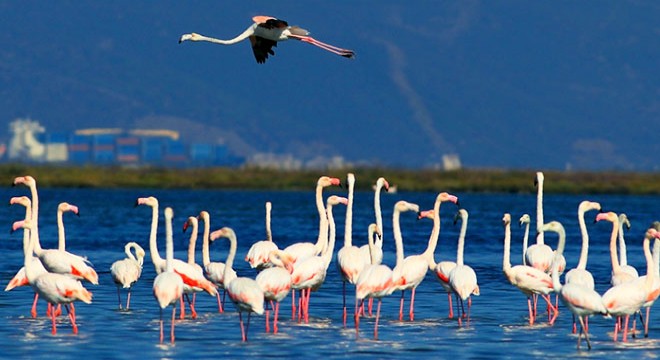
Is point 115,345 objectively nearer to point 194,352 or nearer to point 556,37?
point 194,352

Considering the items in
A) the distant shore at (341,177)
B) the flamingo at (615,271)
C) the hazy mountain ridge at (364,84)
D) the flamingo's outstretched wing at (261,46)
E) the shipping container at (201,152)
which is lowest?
the flamingo at (615,271)

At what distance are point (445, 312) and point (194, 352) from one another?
15.0ft

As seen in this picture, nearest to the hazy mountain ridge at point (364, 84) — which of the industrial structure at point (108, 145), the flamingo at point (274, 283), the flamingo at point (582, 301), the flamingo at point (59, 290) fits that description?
the industrial structure at point (108, 145)

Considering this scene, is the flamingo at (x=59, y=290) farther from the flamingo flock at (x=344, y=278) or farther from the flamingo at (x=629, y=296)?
the flamingo at (x=629, y=296)

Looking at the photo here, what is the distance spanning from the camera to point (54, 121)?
169375 millimetres

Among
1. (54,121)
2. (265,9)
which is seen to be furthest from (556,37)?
(54,121)

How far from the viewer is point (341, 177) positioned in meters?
66.4

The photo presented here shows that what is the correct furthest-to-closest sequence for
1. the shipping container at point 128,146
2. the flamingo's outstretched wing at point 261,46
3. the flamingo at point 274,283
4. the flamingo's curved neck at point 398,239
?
the shipping container at point 128,146
the flamingo's outstretched wing at point 261,46
the flamingo's curved neck at point 398,239
the flamingo at point 274,283

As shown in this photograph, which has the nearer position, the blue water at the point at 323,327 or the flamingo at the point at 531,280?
the blue water at the point at 323,327

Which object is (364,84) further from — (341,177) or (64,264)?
(64,264)

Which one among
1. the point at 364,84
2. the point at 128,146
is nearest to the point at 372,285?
the point at 128,146

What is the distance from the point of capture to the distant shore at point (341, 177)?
2473 inches

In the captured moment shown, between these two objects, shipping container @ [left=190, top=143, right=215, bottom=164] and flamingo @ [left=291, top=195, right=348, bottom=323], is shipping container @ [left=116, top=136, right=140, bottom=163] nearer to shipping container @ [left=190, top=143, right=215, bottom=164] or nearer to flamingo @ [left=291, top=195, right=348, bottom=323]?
shipping container @ [left=190, top=143, right=215, bottom=164]

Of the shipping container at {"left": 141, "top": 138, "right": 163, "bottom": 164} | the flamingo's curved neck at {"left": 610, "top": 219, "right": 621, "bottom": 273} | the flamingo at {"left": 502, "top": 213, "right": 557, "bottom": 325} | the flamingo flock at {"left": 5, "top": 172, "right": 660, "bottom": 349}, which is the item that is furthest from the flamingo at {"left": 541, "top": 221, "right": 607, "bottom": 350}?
the shipping container at {"left": 141, "top": 138, "right": 163, "bottom": 164}
